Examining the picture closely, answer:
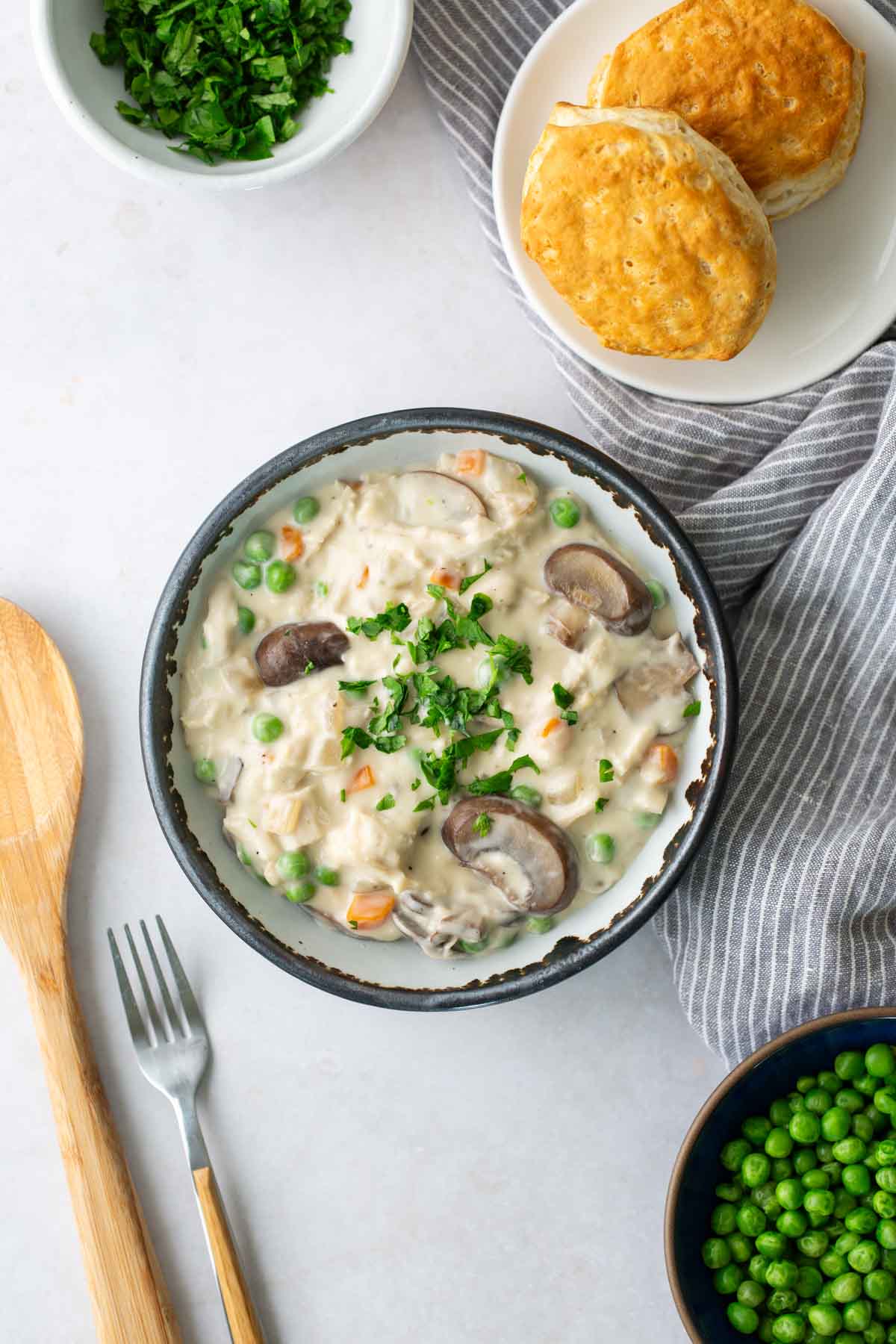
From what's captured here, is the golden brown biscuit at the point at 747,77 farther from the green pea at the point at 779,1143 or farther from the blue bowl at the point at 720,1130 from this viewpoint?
the green pea at the point at 779,1143

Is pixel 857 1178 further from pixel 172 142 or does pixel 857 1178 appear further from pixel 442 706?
pixel 172 142

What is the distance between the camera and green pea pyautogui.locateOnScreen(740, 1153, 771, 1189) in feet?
10.8

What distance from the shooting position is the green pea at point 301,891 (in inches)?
129

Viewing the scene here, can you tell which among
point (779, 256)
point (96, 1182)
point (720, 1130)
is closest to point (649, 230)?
point (779, 256)

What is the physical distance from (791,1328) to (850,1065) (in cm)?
69

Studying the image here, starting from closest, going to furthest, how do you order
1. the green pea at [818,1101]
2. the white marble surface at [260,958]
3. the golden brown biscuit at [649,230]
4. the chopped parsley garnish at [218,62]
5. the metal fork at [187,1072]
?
the golden brown biscuit at [649,230] → the green pea at [818,1101] → the chopped parsley garnish at [218,62] → the metal fork at [187,1072] → the white marble surface at [260,958]

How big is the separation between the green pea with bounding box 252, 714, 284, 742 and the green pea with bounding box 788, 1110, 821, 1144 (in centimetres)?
174

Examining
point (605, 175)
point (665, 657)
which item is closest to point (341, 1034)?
point (665, 657)

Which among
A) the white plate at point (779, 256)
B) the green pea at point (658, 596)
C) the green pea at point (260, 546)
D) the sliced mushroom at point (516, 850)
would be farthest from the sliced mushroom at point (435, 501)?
the sliced mushroom at point (516, 850)

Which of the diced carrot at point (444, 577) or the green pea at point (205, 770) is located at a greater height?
the diced carrot at point (444, 577)

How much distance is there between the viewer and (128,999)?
11.8 feet

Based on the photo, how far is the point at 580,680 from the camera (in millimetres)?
3166

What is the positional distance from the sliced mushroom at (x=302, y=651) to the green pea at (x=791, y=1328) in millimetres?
2088

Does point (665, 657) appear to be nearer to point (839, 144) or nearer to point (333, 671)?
point (333, 671)
